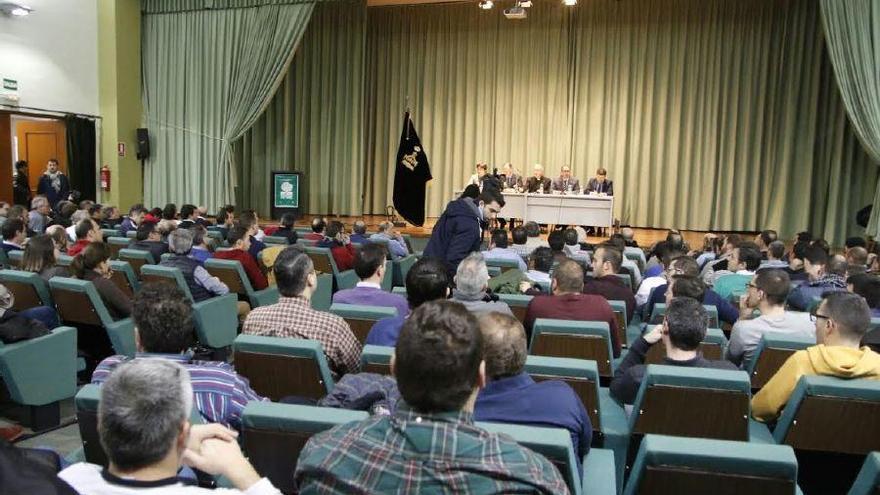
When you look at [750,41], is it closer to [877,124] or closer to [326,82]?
[877,124]

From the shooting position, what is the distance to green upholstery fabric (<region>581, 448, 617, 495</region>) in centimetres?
239

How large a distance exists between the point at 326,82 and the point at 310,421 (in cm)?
1407

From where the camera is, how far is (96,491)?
61.7 inches

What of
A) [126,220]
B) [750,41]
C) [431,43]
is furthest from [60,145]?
[750,41]

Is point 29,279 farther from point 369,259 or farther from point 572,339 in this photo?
point 572,339

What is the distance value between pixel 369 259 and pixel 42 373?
1.87 metres

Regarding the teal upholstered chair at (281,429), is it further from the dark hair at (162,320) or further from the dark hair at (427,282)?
the dark hair at (427,282)

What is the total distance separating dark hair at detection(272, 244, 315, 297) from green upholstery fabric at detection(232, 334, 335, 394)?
575 mm

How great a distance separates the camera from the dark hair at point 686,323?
118 inches

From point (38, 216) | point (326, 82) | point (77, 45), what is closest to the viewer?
point (38, 216)

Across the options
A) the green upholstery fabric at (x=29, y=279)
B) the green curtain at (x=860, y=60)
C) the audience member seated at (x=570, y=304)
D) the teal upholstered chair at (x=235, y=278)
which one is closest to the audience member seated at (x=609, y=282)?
the audience member seated at (x=570, y=304)

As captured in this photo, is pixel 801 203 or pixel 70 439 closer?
pixel 70 439

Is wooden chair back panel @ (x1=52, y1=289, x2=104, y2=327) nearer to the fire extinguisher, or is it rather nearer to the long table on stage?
the long table on stage

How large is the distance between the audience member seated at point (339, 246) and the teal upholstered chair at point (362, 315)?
10.4ft
